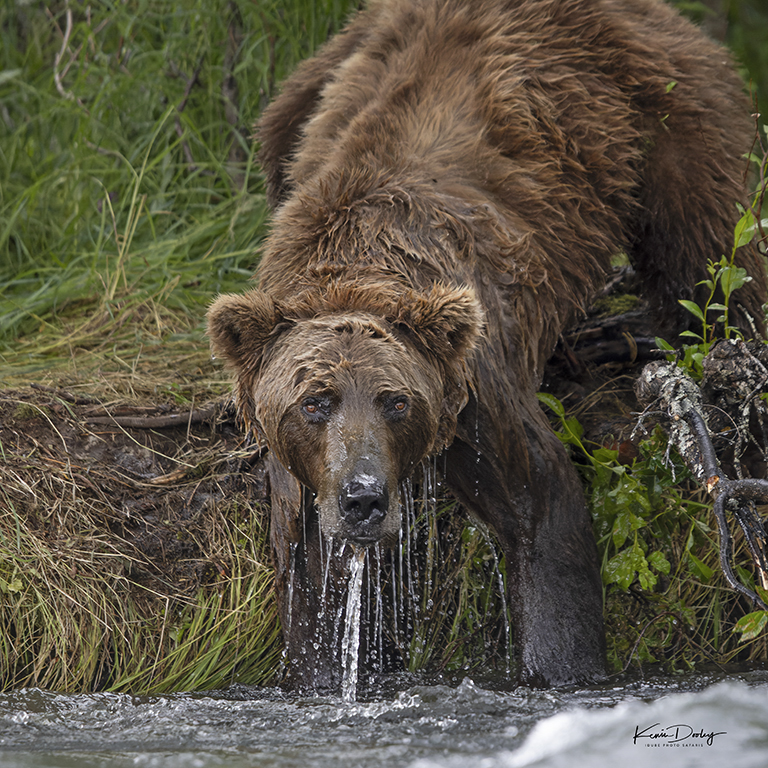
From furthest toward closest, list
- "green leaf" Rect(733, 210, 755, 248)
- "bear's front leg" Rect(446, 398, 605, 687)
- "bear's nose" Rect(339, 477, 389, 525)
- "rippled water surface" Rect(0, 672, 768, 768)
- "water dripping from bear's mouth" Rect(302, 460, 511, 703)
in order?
"water dripping from bear's mouth" Rect(302, 460, 511, 703) < "bear's front leg" Rect(446, 398, 605, 687) < "green leaf" Rect(733, 210, 755, 248) < "bear's nose" Rect(339, 477, 389, 525) < "rippled water surface" Rect(0, 672, 768, 768)

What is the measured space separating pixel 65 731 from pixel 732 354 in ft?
8.31

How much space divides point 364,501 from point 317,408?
0.37m

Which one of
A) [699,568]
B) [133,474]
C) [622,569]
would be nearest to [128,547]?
[133,474]

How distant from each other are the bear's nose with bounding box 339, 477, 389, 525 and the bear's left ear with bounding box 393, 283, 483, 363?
1.90 feet

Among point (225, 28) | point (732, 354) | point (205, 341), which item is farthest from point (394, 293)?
point (225, 28)

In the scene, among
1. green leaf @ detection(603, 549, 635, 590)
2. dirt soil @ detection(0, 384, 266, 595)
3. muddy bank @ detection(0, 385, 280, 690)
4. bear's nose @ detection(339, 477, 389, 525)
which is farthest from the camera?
dirt soil @ detection(0, 384, 266, 595)

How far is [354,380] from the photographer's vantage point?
3340 mm

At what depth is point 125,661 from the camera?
4.04 meters

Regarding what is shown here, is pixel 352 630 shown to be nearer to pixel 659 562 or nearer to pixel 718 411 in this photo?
pixel 659 562

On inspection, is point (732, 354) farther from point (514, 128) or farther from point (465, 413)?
point (514, 128)

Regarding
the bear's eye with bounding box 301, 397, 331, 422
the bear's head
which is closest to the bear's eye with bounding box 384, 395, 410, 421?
the bear's head
